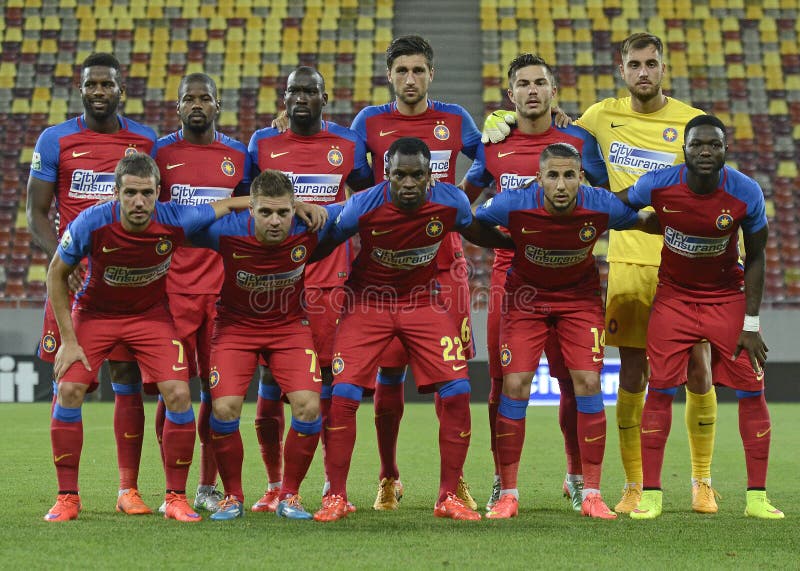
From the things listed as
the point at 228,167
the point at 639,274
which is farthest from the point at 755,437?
the point at 228,167

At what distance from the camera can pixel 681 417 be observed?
1127 centimetres

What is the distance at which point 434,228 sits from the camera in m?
5.07

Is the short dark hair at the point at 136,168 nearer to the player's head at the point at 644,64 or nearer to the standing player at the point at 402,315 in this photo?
the standing player at the point at 402,315

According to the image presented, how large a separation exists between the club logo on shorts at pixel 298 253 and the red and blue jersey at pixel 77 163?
1065 millimetres

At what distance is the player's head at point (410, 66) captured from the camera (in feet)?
18.6

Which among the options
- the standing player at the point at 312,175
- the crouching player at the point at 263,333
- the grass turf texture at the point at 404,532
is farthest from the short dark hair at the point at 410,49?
the grass turf texture at the point at 404,532

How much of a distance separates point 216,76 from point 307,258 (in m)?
12.4

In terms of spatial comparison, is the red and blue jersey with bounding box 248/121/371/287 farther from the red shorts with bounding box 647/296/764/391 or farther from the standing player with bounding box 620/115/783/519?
the red shorts with bounding box 647/296/764/391

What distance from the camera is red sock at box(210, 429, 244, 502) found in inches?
199

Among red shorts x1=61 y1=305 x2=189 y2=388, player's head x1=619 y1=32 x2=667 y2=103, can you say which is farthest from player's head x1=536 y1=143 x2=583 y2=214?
red shorts x1=61 y1=305 x2=189 y2=388

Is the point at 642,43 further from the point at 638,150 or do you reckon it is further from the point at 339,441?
the point at 339,441

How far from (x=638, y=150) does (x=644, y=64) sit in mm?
430

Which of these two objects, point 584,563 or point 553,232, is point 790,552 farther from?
point 553,232

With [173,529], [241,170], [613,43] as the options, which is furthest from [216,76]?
[173,529]
